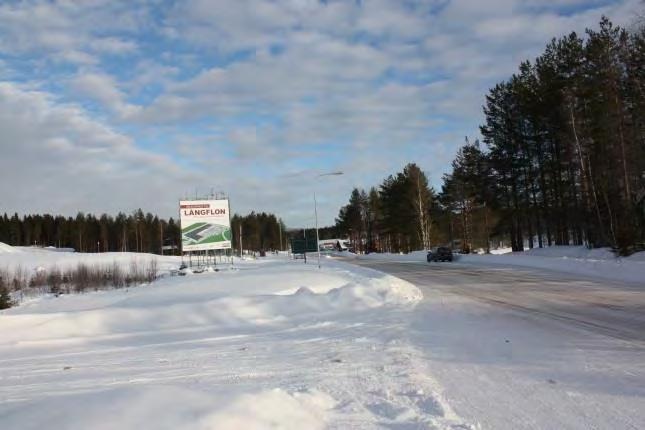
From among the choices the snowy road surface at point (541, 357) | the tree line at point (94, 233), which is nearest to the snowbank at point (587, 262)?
the snowy road surface at point (541, 357)

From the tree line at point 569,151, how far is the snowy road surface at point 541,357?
1975cm

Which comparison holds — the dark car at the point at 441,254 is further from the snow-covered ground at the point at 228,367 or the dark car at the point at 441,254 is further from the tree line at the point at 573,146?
the snow-covered ground at the point at 228,367

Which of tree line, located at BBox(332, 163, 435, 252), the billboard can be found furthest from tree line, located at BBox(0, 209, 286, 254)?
the billboard

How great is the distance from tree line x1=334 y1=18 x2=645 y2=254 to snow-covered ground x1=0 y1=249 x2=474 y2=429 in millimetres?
22833

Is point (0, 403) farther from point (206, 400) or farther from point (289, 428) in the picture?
point (289, 428)

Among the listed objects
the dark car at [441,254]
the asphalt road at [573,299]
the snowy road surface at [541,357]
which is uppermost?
the dark car at [441,254]

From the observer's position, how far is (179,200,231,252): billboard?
5184cm

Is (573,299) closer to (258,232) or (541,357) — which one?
(541,357)

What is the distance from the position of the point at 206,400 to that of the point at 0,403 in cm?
319

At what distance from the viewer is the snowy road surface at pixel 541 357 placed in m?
5.57

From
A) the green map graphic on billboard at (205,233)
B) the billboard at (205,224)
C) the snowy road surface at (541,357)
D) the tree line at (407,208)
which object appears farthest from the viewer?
the tree line at (407,208)

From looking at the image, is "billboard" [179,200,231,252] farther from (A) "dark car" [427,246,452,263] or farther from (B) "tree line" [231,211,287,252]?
(B) "tree line" [231,211,287,252]

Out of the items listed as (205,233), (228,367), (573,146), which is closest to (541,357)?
(228,367)

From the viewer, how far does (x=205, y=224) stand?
52.5 meters
